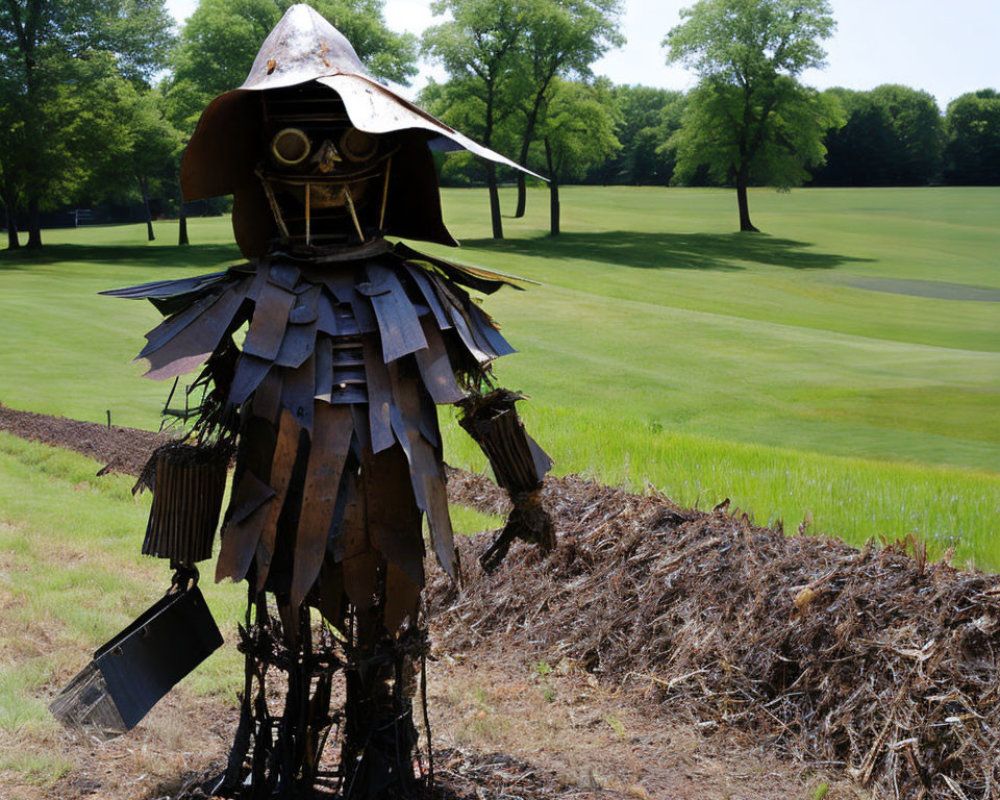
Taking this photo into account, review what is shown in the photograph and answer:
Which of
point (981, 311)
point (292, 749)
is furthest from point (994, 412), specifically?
point (981, 311)

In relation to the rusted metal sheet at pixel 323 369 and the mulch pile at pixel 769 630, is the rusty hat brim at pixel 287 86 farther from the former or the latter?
the mulch pile at pixel 769 630

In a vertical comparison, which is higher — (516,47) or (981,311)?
(516,47)

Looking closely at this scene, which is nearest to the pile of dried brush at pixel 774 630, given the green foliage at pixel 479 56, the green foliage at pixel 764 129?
the green foliage at pixel 479 56

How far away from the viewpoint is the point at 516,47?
3291cm

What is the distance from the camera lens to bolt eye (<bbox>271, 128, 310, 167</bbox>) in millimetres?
2670

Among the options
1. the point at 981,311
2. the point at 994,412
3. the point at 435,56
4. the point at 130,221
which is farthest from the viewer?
the point at 130,221

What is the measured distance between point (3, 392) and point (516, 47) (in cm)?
2683

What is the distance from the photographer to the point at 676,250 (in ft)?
101

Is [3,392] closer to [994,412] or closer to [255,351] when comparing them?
[255,351]

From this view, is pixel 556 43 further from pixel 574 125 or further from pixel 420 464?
pixel 420 464

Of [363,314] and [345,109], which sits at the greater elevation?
[345,109]

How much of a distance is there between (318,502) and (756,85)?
34595mm

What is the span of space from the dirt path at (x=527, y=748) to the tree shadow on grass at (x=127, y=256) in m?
19.3

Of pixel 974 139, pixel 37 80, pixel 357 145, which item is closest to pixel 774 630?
pixel 357 145
